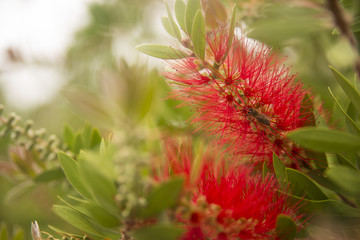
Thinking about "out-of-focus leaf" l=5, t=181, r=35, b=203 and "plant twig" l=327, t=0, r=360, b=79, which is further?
"out-of-focus leaf" l=5, t=181, r=35, b=203

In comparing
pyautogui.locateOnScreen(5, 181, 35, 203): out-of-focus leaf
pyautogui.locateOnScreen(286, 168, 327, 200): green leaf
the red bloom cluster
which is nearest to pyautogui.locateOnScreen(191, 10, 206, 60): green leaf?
the red bloom cluster

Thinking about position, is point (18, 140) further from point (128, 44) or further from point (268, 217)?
point (128, 44)

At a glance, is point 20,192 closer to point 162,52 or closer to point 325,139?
point 162,52

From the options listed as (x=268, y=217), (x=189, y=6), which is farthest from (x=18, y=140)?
(x=268, y=217)

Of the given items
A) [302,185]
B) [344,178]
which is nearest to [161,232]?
[344,178]

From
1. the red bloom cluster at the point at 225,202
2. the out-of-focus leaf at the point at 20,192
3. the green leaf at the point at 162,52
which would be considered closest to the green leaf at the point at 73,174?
the red bloom cluster at the point at 225,202

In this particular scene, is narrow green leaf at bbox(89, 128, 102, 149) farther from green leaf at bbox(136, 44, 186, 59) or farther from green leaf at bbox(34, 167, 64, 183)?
green leaf at bbox(136, 44, 186, 59)

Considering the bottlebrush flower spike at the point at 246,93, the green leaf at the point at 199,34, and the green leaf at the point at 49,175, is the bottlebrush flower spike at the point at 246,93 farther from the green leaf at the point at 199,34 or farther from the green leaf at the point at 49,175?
the green leaf at the point at 49,175
